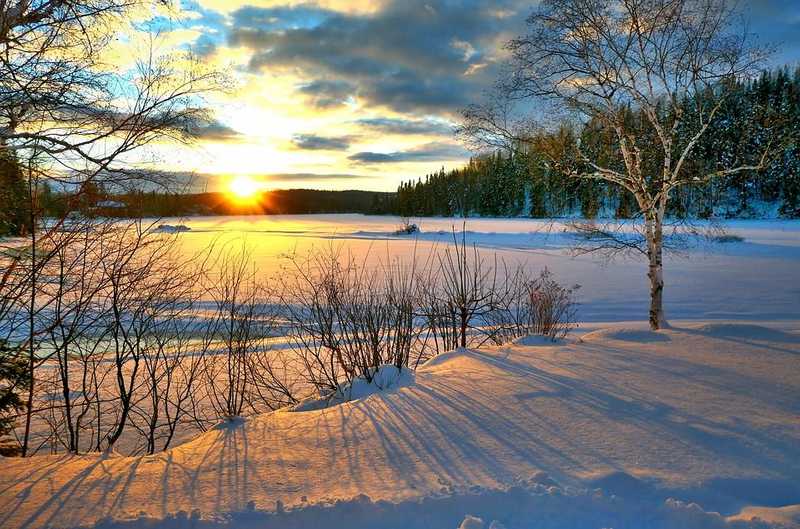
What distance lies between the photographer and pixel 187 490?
3191 millimetres

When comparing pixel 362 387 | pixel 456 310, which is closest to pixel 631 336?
pixel 456 310

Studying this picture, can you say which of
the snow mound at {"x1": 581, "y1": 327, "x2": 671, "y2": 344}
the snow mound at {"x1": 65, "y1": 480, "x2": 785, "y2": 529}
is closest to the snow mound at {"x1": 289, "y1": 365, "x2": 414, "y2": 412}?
the snow mound at {"x1": 65, "y1": 480, "x2": 785, "y2": 529}

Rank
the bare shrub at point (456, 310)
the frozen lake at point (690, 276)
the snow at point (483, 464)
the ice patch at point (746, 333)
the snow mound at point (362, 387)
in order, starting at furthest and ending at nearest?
the frozen lake at point (690, 276) < the bare shrub at point (456, 310) < the ice patch at point (746, 333) < the snow mound at point (362, 387) < the snow at point (483, 464)

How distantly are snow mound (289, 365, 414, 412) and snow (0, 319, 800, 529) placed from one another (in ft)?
1.18

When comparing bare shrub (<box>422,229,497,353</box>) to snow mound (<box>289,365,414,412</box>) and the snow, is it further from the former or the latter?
the snow

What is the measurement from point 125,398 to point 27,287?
1540 mm

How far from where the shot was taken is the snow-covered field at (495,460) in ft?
9.14

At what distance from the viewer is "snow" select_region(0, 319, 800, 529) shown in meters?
2.78

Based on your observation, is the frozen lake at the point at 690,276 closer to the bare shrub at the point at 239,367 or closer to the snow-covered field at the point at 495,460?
the bare shrub at the point at 239,367

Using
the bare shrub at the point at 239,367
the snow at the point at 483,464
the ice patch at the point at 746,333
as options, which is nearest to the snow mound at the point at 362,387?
the snow at the point at 483,464

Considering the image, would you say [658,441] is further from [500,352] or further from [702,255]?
[702,255]

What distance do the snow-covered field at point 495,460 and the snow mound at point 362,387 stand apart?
10cm

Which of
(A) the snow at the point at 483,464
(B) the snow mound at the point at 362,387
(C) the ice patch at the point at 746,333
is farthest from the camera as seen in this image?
(C) the ice patch at the point at 746,333

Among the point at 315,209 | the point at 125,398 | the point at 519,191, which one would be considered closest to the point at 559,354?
the point at 125,398
